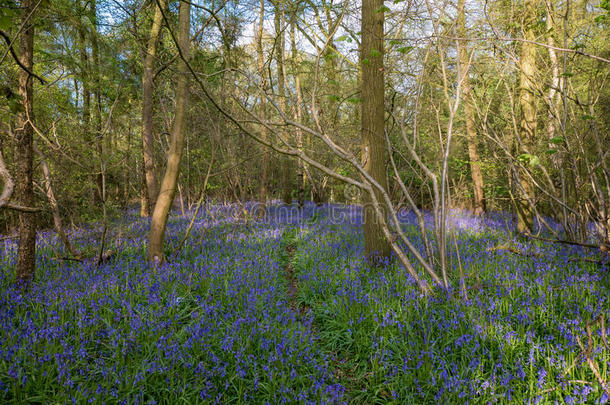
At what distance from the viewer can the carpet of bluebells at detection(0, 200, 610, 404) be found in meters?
2.57

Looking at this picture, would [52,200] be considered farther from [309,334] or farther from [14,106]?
[309,334]

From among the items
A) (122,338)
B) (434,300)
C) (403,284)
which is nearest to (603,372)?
(434,300)

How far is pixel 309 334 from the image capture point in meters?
3.55

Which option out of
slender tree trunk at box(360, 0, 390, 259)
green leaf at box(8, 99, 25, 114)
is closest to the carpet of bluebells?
slender tree trunk at box(360, 0, 390, 259)

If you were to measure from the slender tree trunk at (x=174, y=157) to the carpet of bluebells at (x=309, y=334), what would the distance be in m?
0.47

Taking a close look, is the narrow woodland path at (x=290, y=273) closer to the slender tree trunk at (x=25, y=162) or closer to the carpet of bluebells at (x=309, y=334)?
the carpet of bluebells at (x=309, y=334)

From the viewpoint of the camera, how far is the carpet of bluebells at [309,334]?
2566 millimetres

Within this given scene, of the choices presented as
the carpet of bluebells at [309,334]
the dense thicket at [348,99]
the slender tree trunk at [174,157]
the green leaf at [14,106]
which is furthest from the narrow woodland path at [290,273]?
the green leaf at [14,106]

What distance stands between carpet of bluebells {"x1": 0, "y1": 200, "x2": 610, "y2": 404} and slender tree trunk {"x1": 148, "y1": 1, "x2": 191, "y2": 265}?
468mm

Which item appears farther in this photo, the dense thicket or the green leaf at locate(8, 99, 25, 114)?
the dense thicket

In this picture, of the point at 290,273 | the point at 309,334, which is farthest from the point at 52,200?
the point at 309,334

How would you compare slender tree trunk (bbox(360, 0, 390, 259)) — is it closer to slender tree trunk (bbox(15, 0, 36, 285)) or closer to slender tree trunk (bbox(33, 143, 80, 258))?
slender tree trunk (bbox(15, 0, 36, 285))

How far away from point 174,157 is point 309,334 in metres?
3.97

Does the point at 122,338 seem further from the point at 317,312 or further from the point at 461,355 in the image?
the point at 461,355
